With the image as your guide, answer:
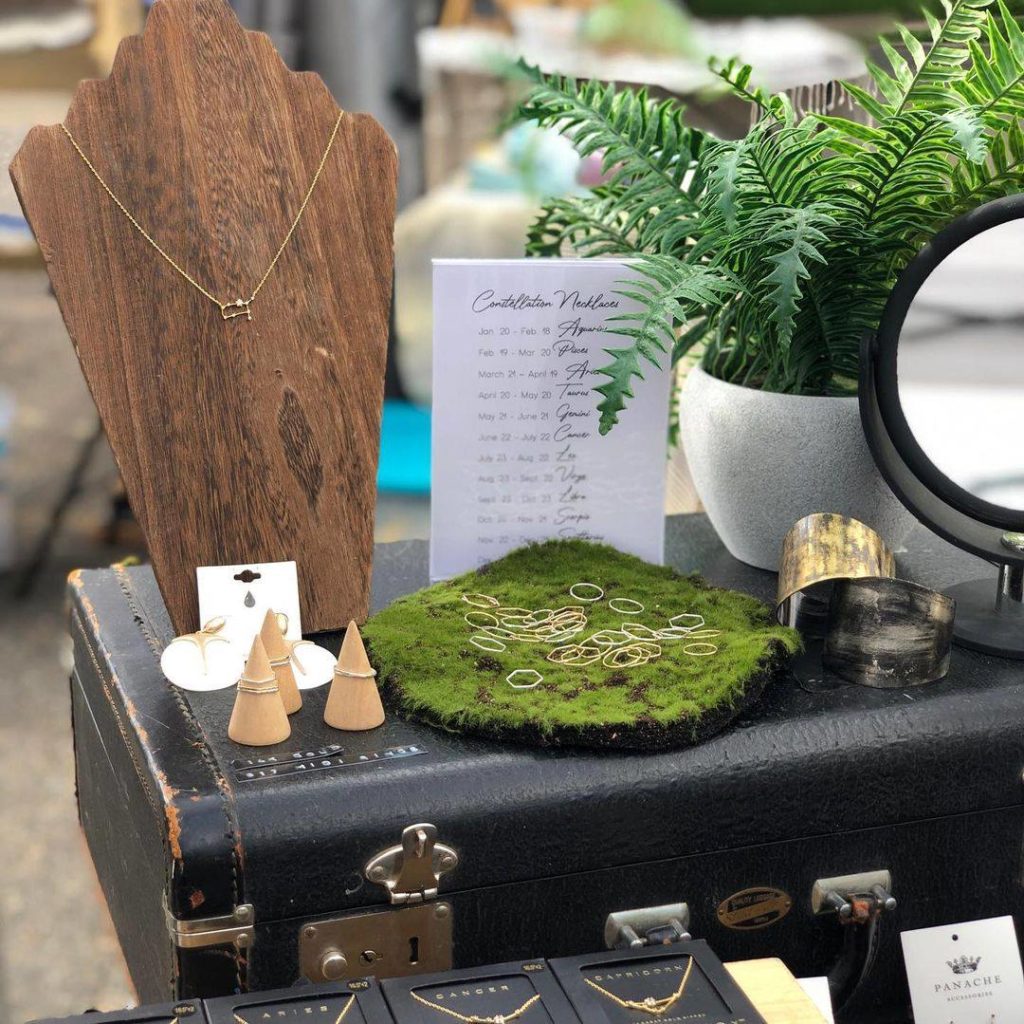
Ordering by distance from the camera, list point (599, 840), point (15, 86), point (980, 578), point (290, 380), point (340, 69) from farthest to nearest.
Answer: point (15, 86) → point (340, 69) → point (980, 578) → point (290, 380) → point (599, 840)

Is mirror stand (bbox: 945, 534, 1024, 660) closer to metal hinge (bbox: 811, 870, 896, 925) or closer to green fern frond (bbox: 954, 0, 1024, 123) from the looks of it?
metal hinge (bbox: 811, 870, 896, 925)

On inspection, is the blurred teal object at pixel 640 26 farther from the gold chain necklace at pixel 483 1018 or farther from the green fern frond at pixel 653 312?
the gold chain necklace at pixel 483 1018

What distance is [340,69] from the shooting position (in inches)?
89.5

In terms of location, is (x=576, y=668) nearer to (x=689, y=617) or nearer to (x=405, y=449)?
(x=689, y=617)

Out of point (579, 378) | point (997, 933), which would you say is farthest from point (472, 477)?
point (997, 933)

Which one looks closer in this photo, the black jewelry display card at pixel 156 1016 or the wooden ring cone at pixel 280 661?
the black jewelry display card at pixel 156 1016

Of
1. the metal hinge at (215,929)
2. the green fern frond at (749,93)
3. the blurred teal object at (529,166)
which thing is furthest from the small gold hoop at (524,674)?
the blurred teal object at (529,166)

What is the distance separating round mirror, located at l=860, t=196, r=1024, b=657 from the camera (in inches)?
36.2

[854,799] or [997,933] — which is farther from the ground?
[854,799]

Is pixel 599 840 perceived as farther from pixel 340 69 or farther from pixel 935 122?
pixel 340 69

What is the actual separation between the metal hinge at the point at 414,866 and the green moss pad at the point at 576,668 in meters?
0.08

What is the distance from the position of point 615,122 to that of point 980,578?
0.48m

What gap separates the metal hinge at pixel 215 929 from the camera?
74 cm

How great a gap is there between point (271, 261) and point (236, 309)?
0.15 feet
